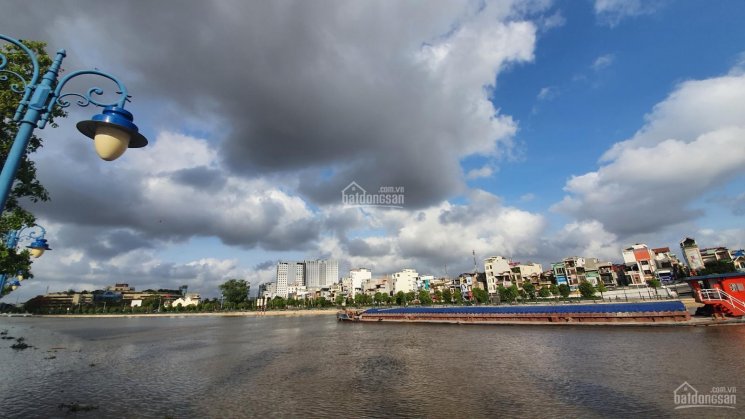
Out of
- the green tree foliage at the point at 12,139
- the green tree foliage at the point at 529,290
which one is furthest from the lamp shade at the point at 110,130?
the green tree foliage at the point at 529,290

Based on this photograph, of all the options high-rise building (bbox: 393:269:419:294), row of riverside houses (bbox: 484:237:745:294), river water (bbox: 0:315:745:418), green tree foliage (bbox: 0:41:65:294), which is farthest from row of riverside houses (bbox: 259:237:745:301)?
green tree foliage (bbox: 0:41:65:294)

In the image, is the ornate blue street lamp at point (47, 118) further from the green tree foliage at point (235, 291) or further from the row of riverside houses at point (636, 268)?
the green tree foliage at point (235, 291)

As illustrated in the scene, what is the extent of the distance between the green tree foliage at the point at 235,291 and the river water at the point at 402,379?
458 feet

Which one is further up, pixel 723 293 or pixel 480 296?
pixel 480 296

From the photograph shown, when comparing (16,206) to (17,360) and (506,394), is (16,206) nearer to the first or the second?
(17,360)

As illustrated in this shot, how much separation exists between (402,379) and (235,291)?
549 feet

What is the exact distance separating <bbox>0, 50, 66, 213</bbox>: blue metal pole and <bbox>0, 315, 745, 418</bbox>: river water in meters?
14.8

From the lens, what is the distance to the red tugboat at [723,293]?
36.5 meters

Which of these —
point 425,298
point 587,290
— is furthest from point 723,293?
point 425,298

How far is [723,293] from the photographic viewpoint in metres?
37.5

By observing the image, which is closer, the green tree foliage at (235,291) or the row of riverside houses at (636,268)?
the row of riverside houses at (636,268)

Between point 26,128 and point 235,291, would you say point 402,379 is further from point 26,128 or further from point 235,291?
point 235,291

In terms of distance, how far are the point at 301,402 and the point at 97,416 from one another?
9570 mm

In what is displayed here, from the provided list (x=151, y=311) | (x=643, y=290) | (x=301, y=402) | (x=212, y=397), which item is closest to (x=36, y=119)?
(x=301, y=402)
